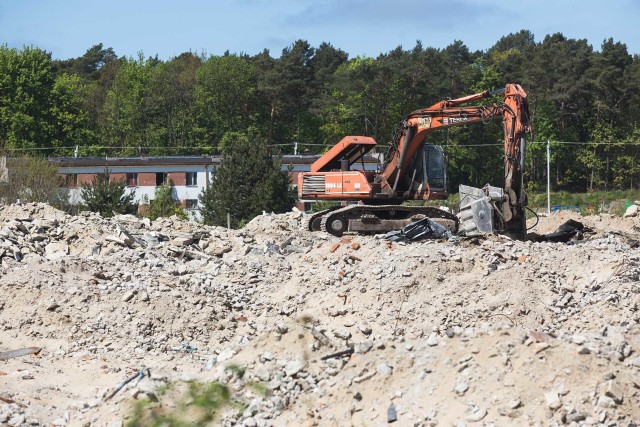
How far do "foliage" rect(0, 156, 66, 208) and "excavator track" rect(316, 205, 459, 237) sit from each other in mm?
16934

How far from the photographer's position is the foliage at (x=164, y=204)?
145 feet

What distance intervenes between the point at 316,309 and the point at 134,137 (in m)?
57.2

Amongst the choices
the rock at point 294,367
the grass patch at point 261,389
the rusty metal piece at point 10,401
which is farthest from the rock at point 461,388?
the rusty metal piece at point 10,401

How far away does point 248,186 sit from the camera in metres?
37.2

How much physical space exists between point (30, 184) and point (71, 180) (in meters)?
9.92

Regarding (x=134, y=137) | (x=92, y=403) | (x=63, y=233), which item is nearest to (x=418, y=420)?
(x=92, y=403)

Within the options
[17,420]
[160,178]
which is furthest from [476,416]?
[160,178]

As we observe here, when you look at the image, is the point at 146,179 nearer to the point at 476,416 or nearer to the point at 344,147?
the point at 344,147

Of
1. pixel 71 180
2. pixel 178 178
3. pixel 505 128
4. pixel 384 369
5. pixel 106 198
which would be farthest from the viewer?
pixel 178 178

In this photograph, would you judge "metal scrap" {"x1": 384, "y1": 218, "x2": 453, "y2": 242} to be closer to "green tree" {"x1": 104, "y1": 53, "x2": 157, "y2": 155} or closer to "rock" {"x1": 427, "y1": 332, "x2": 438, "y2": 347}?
"rock" {"x1": 427, "y1": 332, "x2": 438, "y2": 347}

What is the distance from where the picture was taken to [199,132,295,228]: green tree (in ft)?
121

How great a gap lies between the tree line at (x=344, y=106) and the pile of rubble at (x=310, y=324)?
3694 centimetres

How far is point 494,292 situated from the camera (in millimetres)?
16938

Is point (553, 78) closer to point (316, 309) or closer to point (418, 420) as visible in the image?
point (316, 309)
